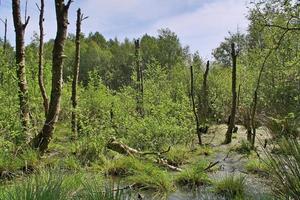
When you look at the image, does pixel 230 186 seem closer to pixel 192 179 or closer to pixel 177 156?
pixel 192 179

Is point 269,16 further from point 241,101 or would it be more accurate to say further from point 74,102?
point 241,101

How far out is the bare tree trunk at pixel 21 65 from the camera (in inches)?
482

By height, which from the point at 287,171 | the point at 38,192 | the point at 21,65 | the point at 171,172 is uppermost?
the point at 21,65

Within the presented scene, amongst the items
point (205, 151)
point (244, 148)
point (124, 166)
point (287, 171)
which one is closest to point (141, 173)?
point (124, 166)

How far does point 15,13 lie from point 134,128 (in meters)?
5.78

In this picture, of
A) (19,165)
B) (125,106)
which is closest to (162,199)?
(19,165)

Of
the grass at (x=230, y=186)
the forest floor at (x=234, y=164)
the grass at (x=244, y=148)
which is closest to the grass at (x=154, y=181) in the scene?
the forest floor at (x=234, y=164)

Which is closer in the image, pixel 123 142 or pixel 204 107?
pixel 123 142

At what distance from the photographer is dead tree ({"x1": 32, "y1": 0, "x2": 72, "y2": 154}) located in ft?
38.5

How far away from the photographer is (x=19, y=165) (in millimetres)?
11031

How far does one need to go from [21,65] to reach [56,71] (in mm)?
1366

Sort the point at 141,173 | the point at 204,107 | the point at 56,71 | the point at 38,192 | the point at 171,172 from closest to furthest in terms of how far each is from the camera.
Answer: the point at 38,192, the point at 141,173, the point at 56,71, the point at 171,172, the point at 204,107

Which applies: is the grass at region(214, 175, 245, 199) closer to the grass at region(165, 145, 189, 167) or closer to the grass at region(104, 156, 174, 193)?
the grass at region(104, 156, 174, 193)

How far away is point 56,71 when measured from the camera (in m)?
11.9
